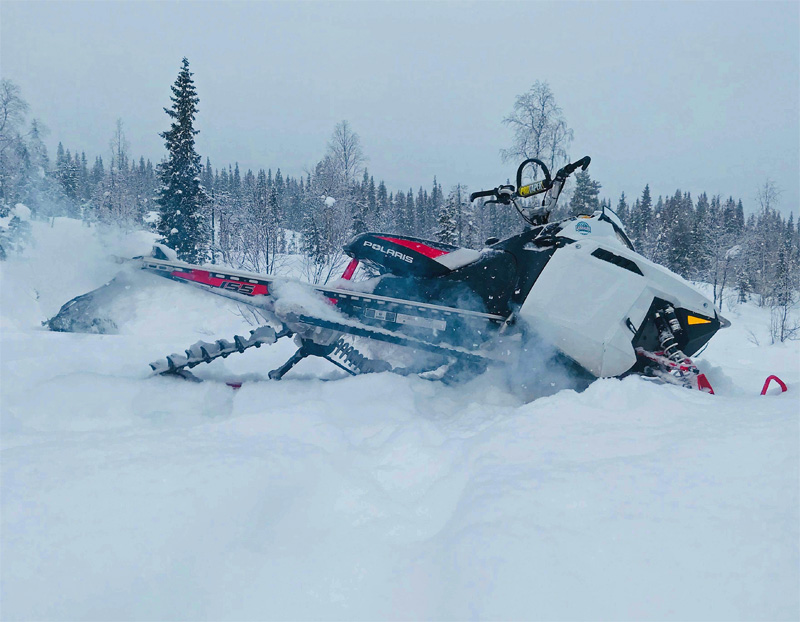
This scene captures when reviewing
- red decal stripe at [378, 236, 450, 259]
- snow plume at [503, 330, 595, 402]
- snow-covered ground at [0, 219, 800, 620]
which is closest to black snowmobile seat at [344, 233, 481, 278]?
red decal stripe at [378, 236, 450, 259]

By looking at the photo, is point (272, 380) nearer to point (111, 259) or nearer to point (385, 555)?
point (111, 259)

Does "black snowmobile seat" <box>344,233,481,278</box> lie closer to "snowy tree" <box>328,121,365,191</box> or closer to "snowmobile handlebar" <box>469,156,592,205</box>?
"snowmobile handlebar" <box>469,156,592,205</box>

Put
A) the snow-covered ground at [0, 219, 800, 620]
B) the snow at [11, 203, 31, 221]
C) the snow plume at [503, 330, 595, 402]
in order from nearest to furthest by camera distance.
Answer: the snow-covered ground at [0, 219, 800, 620] < the snow plume at [503, 330, 595, 402] < the snow at [11, 203, 31, 221]

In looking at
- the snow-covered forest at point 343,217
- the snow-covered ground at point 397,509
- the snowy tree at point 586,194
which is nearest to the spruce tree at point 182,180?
the snow-covered forest at point 343,217

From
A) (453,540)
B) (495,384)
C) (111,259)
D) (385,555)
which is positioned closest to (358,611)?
(385,555)

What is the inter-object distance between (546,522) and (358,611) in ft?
2.02

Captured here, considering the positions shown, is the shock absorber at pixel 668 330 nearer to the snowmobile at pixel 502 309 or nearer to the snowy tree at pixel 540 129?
the snowmobile at pixel 502 309

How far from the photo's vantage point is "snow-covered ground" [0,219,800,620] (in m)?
1.20

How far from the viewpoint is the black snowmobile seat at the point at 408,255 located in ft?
12.5

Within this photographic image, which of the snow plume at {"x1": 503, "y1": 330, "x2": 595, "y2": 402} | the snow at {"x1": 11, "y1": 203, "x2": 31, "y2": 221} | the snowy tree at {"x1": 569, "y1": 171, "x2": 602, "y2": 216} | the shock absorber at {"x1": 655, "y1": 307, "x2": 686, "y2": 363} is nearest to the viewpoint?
the shock absorber at {"x1": 655, "y1": 307, "x2": 686, "y2": 363}

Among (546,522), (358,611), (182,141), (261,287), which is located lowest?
(358,611)

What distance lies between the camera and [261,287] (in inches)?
137

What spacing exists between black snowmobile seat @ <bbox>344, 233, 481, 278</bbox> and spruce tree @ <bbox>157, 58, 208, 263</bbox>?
20411 mm

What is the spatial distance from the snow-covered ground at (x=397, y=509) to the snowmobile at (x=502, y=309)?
0.78 metres
